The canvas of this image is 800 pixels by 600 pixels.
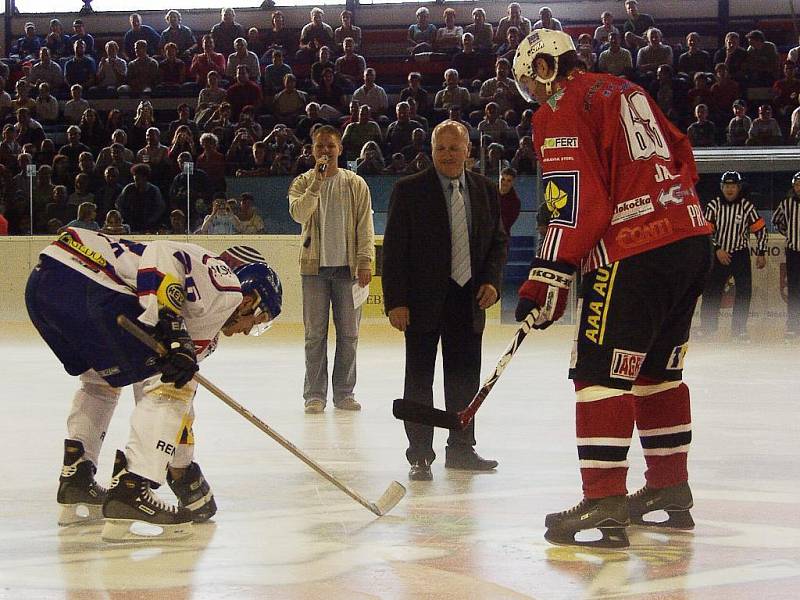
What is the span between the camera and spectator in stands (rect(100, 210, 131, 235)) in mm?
12680

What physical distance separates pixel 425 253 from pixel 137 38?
14.2 m

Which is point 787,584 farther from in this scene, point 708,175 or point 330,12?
point 330,12

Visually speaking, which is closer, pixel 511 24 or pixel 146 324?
pixel 146 324

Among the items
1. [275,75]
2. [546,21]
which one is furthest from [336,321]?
[546,21]

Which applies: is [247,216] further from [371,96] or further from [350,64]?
[350,64]

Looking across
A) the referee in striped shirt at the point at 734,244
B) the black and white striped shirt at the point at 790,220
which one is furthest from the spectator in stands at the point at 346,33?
the black and white striped shirt at the point at 790,220

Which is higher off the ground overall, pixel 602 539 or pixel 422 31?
pixel 422 31

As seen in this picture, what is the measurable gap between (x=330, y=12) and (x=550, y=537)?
53.8 ft

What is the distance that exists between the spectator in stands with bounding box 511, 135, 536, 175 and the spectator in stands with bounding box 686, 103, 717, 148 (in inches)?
81.6

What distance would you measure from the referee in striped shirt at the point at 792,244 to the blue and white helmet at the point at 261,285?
8.15 metres

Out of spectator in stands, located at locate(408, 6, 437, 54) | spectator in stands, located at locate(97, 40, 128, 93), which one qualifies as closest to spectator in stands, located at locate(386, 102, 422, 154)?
spectator in stands, located at locate(408, 6, 437, 54)

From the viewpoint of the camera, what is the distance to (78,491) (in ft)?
13.6

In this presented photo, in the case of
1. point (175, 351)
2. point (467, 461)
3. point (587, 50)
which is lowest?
point (467, 461)

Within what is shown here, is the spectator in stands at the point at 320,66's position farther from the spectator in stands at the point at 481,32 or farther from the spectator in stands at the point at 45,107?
the spectator in stands at the point at 45,107
